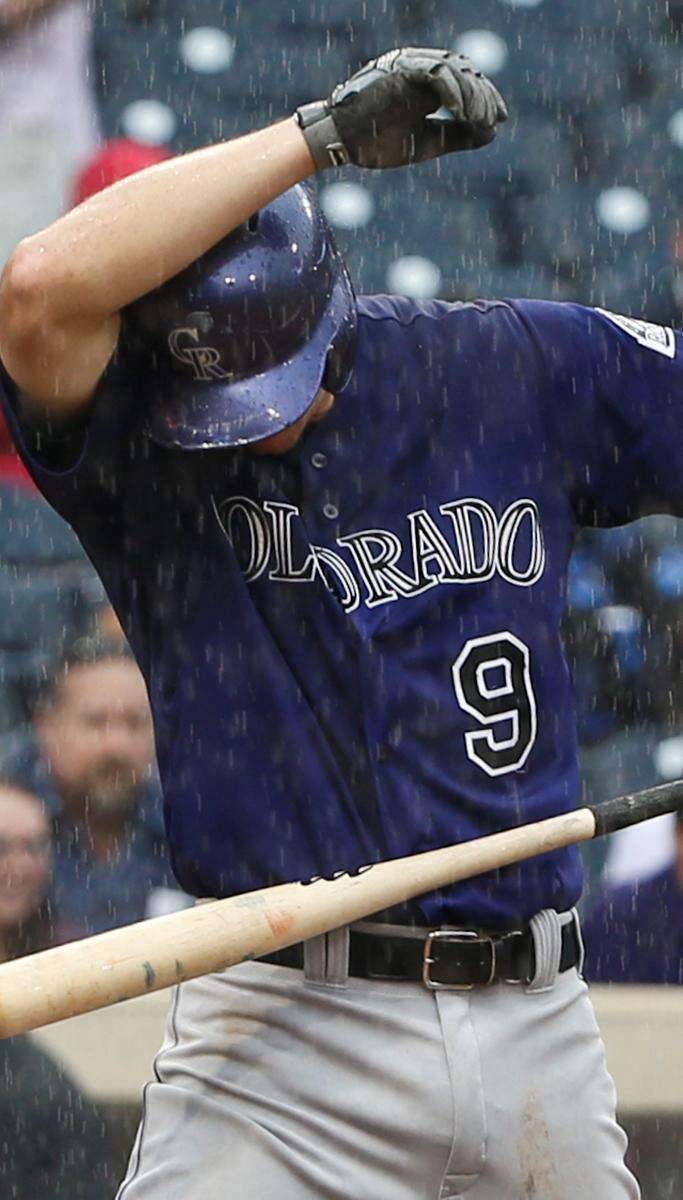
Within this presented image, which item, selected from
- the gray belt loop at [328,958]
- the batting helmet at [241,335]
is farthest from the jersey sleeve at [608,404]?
the gray belt loop at [328,958]

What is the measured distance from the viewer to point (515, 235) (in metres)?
5.08

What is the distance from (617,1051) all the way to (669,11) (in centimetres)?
289

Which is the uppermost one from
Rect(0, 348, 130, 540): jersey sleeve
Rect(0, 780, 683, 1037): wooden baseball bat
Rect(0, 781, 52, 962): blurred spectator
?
Rect(0, 348, 130, 540): jersey sleeve

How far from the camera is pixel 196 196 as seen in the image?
2178 millimetres

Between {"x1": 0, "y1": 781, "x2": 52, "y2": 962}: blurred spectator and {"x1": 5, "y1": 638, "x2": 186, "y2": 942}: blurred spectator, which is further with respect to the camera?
{"x1": 5, "y1": 638, "x2": 186, "y2": 942}: blurred spectator

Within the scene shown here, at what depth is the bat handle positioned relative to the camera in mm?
2430

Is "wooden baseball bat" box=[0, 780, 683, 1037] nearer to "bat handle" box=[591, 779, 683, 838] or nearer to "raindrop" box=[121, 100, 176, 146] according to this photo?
"bat handle" box=[591, 779, 683, 838]

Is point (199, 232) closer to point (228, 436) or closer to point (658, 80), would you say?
point (228, 436)

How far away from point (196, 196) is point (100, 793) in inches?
87.0

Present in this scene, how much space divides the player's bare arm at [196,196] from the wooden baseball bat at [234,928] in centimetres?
68

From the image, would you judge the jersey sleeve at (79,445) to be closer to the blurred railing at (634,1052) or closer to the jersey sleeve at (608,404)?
the jersey sleeve at (608,404)

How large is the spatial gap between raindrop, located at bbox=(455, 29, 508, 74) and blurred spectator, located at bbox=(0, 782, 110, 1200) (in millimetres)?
2517

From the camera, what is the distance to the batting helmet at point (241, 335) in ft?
7.58

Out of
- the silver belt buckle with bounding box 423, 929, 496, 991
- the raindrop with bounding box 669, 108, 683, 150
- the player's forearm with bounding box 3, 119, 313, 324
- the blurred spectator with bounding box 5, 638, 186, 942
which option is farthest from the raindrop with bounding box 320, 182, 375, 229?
the silver belt buckle with bounding box 423, 929, 496, 991
